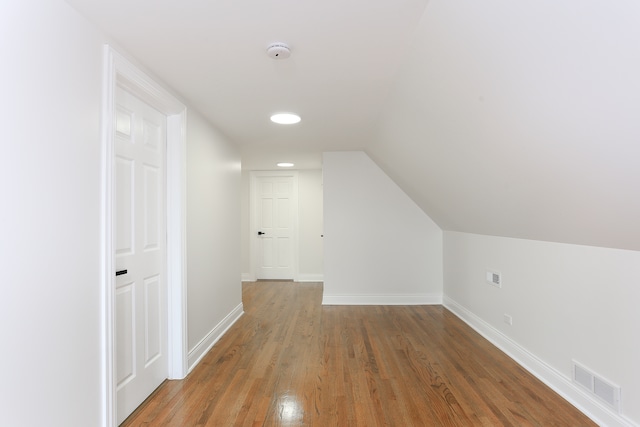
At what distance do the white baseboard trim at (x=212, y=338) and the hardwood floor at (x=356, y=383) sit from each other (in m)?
0.07

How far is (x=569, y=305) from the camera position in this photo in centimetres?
238

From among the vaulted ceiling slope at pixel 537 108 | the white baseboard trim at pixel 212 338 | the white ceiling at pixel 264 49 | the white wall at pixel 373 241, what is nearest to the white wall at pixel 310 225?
the white wall at pixel 373 241

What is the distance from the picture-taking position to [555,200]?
2.05m

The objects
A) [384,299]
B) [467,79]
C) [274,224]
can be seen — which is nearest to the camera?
[467,79]

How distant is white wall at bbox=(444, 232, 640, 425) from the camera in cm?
191

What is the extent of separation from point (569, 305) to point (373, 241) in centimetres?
275

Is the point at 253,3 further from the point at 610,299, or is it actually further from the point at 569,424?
the point at 569,424

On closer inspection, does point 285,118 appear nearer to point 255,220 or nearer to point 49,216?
point 49,216

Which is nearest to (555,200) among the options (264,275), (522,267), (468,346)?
(522,267)

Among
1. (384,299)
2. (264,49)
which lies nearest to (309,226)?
(384,299)

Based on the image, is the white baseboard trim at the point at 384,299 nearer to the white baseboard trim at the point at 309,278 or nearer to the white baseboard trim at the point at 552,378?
the white baseboard trim at the point at 552,378

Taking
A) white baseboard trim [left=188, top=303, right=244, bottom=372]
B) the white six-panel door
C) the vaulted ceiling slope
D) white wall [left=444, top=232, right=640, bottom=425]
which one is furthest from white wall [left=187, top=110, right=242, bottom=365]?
white wall [left=444, top=232, right=640, bottom=425]

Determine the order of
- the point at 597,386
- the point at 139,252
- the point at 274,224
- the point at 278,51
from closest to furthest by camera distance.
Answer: the point at 278,51 → the point at 597,386 → the point at 139,252 → the point at 274,224

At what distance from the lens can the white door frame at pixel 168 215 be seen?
6.02 feet
